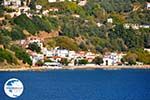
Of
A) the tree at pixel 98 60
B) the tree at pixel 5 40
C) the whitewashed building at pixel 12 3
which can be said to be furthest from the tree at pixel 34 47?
the whitewashed building at pixel 12 3

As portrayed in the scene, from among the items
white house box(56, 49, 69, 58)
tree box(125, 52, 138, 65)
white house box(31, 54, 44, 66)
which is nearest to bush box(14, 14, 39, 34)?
white house box(56, 49, 69, 58)

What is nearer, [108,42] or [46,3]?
[108,42]

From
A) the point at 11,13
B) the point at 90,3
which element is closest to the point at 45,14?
the point at 11,13

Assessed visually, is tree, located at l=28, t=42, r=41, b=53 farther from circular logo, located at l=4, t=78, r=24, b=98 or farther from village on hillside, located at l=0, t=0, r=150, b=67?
circular logo, located at l=4, t=78, r=24, b=98

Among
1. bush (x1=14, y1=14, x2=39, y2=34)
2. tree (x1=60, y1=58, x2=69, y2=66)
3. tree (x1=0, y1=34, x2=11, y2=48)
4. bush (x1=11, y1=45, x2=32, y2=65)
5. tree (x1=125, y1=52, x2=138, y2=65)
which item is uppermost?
bush (x1=14, y1=14, x2=39, y2=34)

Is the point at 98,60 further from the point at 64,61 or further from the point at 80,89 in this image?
the point at 80,89

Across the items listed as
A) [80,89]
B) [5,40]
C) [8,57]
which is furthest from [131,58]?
[80,89]

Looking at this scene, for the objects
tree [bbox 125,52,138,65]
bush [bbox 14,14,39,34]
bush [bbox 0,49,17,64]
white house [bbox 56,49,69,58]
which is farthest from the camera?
bush [bbox 14,14,39,34]

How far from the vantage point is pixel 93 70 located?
280 feet

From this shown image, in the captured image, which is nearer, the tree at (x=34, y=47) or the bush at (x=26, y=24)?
the tree at (x=34, y=47)

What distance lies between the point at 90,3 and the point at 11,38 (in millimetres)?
28874

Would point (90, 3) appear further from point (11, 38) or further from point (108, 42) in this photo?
point (11, 38)

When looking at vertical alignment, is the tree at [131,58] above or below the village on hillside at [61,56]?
below

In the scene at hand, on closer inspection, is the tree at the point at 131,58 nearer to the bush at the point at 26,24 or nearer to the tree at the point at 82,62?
the tree at the point at 82,62
